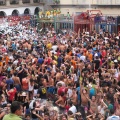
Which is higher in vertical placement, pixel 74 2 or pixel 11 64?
pixel 74 2

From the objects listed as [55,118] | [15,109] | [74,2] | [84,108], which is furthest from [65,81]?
[74,2]

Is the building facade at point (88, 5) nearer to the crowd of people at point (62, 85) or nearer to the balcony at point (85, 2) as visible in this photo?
the balcony at point (85, 2)

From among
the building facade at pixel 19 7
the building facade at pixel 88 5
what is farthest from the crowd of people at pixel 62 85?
the building facade at pixel 19 7

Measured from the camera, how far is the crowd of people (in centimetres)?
886

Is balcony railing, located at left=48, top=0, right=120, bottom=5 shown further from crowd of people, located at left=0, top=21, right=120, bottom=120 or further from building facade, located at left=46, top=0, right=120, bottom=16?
crowd of people, located at left=0, top=21, right=120, bottom=120

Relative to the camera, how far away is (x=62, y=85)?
11.3 metres

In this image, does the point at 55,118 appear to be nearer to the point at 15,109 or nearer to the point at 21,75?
the point at 15,109

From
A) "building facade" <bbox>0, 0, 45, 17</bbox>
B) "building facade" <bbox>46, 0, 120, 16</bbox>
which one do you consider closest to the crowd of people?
"building facade" <bbox>46, 0, 120, 16</bbox>

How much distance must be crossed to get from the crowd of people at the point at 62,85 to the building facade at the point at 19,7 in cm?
2160

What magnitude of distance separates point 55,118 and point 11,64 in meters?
7.11

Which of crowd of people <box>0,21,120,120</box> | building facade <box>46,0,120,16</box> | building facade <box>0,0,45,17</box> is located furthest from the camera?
building facade <box>0,0,45,17</box>

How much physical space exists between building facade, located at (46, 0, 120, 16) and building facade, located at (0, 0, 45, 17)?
4.79 feet

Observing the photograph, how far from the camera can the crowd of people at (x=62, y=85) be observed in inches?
349

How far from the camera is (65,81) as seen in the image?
38.8ft
